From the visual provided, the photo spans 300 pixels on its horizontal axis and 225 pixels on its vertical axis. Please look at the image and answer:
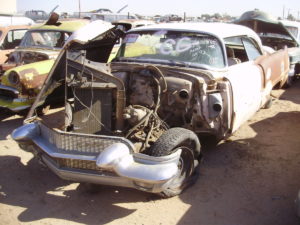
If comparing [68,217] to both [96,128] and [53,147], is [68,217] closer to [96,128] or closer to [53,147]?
[53,147]

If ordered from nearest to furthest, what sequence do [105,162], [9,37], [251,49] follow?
[105,162]
[251,49]
[9,37]

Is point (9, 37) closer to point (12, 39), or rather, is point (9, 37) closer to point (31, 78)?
point (12, 39)

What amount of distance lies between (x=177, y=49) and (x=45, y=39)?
4.05 metres

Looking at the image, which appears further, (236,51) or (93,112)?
(236,51)

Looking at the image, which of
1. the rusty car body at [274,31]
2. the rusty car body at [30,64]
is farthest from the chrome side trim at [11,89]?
the rusty car body at [274,31]

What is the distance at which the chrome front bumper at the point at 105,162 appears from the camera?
119 inches

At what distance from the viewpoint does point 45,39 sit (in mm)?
7559

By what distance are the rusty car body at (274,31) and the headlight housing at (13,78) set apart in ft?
21.5

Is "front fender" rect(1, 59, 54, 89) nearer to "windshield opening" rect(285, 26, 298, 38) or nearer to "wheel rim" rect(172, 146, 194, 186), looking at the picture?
"wheel rim" rect(172, 146, 194, 186)

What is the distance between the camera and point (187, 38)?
4.62 metres

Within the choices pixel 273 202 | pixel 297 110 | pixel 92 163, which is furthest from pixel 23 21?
pixel 273 202

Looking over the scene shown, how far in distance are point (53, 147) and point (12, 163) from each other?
4.52ft

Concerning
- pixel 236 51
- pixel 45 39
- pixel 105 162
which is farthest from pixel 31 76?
pixel 236 51

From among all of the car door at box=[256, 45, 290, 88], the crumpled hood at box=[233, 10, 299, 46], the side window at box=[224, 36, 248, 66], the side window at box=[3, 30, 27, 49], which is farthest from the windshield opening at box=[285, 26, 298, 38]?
the side window at box=[3, 30, 27, 49]
